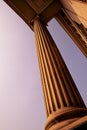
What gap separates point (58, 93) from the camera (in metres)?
3.76

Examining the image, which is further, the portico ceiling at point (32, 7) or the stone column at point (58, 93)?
the portico ceiling at point (32, 7)

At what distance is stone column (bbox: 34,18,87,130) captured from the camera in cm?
312

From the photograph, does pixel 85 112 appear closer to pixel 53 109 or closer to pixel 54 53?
pixel 53 109

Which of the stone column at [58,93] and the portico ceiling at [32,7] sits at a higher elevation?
the portico ceiling at [32,7]

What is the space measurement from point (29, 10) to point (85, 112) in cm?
579

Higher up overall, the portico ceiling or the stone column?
the portico ceiling

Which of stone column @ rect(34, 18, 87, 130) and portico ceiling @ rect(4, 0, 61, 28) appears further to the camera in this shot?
portico ceiling @ rect(4, 0, 61, 28)

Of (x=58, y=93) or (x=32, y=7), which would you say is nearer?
(x=58, y=93)

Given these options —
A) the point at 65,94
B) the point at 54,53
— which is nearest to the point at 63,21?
the point at 54,53

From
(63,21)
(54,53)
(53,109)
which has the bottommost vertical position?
(53,109)

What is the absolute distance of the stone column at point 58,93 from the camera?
123 inches

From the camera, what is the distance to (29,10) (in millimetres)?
8227

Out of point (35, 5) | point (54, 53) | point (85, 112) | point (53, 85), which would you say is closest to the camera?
point (85, 112)

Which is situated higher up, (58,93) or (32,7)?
(32,7)
